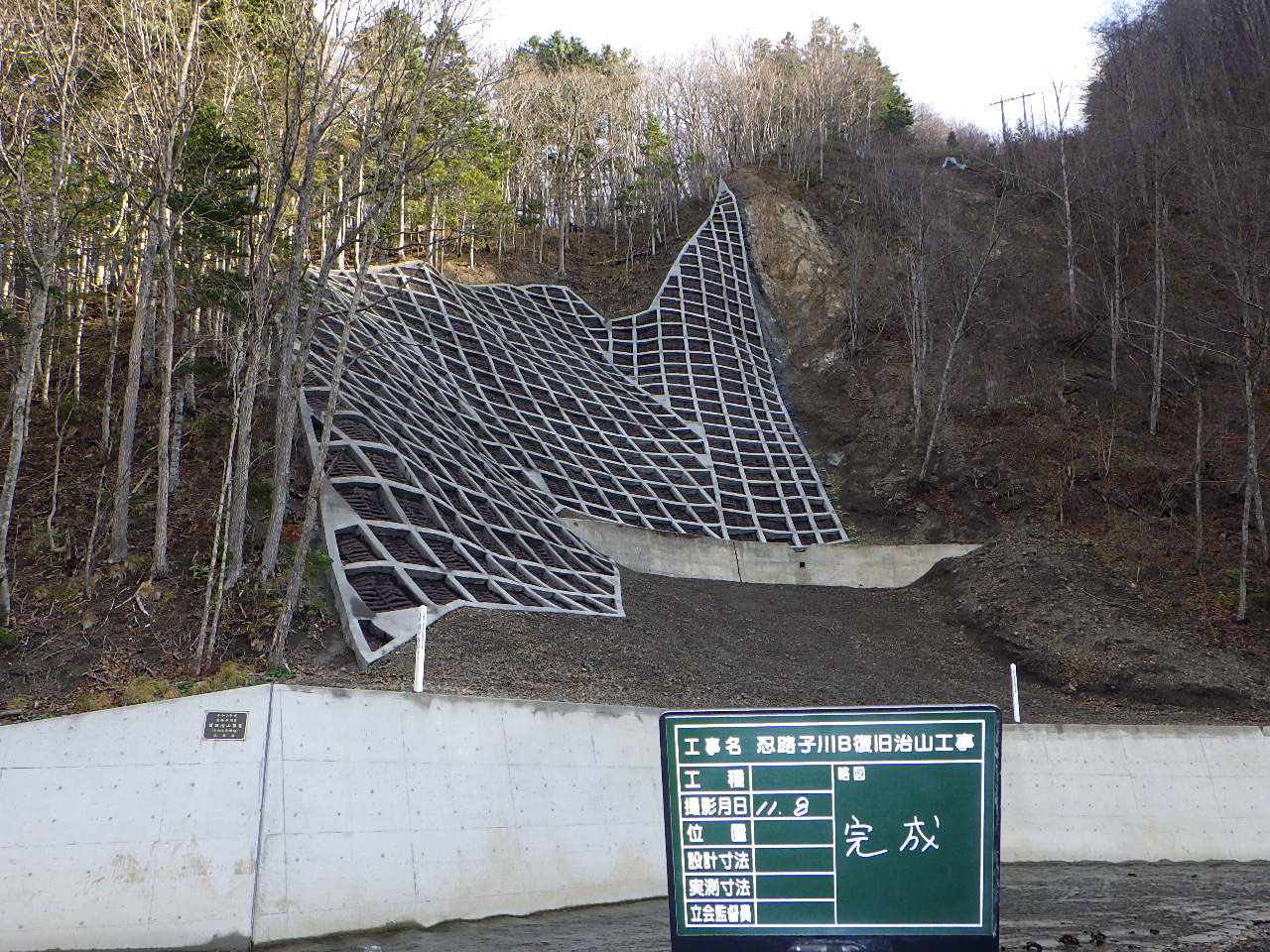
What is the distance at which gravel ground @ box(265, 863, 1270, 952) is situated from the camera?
275 inches

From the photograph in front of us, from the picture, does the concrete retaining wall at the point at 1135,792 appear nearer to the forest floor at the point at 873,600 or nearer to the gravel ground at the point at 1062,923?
the gravel ground at the point at 1062,923

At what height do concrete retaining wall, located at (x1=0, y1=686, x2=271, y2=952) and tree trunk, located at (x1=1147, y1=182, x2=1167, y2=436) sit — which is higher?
tree trunk, located at (x1=1147, y1=182, x2=1167, y2=436)

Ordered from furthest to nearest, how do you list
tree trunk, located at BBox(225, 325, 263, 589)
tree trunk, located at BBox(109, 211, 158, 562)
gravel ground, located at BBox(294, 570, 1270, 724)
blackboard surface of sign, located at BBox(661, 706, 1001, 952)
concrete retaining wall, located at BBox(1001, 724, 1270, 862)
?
tree trunk, located at BBox(109, 211, 158, 562) < gravel ground, located at BBox(294, 570, 1270, 724) < tree trunk, located at BBox(225, 325, 263, 589) < concrete retaining wall, located at BBox(1001, 724, 1270, 862) < blackboard surface of sign, located at BBox(661, 706, 1001, 952)

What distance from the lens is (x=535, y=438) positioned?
24469mm

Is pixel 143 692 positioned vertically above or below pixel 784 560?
above

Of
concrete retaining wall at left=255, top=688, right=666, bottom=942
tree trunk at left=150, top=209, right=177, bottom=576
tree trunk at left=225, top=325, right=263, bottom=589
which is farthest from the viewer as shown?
tree trunk at left=150, top=209, right=177, bottom=576

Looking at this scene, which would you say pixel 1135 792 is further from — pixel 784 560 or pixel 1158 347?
pixel 1158 347

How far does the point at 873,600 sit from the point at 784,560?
264 centimetres

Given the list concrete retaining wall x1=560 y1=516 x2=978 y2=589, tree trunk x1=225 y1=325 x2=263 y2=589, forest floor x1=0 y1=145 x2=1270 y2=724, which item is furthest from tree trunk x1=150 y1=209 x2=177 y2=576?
concrete retaining wall x1=560 y1=516 x2=978 y2=589

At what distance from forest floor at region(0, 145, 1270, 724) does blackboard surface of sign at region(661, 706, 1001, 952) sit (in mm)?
6198

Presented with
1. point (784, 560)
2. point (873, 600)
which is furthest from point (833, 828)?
point (784, 560)

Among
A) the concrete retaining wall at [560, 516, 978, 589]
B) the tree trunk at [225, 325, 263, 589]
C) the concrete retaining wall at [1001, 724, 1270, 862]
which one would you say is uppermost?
the tree trunk at [225, 325, 263, 589]

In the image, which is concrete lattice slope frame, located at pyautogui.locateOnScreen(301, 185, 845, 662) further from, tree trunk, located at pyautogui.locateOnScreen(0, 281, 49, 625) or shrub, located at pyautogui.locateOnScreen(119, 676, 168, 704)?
tree trunk, located at pyautogui.locateOnScreen(0, 281, 49, 625)

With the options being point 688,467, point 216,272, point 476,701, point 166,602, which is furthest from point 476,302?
point 476,701
